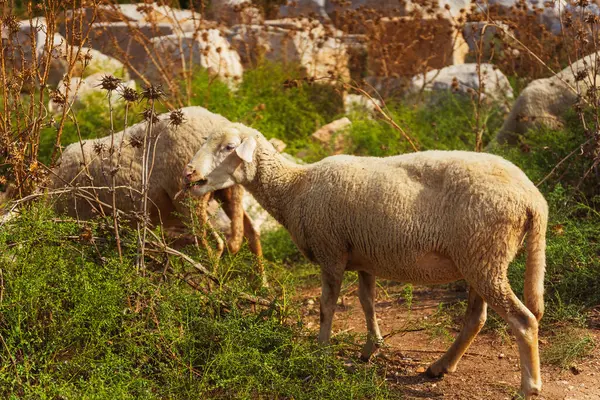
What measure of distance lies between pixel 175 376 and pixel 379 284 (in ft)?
8.51

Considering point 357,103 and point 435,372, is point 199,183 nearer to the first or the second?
point 435,372

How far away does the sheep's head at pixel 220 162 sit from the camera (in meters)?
5.06

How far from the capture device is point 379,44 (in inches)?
421

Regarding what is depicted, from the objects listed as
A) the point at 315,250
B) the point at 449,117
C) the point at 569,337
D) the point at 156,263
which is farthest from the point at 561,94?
the point at 156,263

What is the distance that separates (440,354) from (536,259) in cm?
117

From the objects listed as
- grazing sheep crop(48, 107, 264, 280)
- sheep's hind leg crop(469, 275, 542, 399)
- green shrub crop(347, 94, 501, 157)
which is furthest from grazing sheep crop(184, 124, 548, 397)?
green shrub crop(347, 94, 501, 157)

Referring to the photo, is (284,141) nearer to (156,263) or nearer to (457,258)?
(156,263)

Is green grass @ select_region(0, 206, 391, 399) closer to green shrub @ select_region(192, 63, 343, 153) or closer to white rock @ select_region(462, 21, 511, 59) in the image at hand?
white rock @ select_region(462, 21, 511, 59)

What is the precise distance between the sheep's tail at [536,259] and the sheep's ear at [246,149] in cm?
175

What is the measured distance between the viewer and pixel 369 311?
5137 millimetres

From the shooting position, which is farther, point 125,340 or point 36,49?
point 36,49

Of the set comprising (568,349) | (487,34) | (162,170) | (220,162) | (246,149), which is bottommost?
(568,349)

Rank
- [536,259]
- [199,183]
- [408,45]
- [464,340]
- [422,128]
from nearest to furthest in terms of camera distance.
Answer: [536,259]
[464,340]
[199,183]
[422,128]
[408,45]

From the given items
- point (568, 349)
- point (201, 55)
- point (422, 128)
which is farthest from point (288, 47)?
point (568, 349)
